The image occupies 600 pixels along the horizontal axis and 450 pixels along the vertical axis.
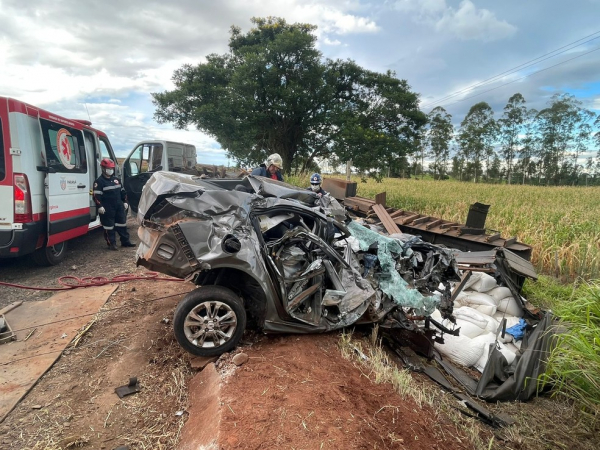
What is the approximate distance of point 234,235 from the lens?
3.15 m

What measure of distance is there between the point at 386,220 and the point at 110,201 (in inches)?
234

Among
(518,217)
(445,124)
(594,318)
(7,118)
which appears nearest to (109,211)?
(7,118)

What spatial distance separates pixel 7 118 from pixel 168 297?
3.04 m

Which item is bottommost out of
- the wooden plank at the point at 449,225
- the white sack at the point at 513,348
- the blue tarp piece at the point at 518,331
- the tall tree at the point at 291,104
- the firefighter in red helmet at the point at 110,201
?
the white sack at the point at 513,348

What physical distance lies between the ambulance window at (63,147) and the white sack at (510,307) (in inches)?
289

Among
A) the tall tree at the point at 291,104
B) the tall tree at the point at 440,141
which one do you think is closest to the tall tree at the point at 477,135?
the tall tree at the point at 440,141

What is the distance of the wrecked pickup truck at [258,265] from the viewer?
10.1ft

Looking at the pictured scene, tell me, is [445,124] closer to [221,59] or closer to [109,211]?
[221,59]

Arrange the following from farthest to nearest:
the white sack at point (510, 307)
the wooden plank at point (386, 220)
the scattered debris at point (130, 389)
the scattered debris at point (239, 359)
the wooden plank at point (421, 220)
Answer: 1. the wooden plank at point (421, 220)
2. the wooden plank at point (386, 220)
3. the white sack at point (510, 307)
4. the scattered debris at point (239, 359)
5. the scattered debris at point (130, 389)

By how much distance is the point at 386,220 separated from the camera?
852 cm

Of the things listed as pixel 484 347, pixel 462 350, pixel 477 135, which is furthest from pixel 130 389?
pixel 477 135

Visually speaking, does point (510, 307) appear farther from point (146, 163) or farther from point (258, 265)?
point (146, 163)

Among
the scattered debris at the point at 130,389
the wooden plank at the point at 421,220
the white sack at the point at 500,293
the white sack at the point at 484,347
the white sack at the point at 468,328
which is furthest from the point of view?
the wooden plank at the point at 421,220

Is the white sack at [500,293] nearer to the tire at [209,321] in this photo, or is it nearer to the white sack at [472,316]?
the white sack at [472,316]
